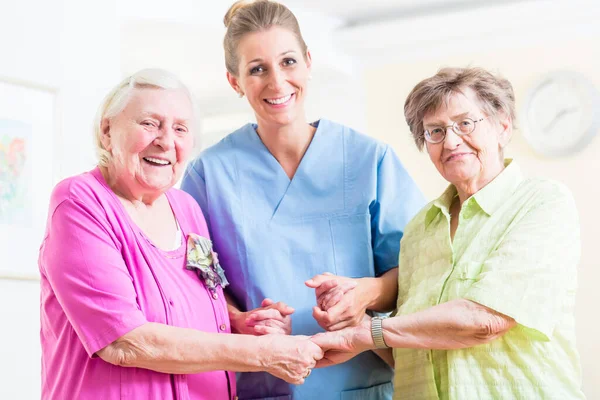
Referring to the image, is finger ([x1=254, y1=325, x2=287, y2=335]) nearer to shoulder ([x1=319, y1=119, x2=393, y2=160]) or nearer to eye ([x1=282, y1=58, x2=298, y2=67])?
shoulder ([x1=319, y1=119, x2=393, y2=160])

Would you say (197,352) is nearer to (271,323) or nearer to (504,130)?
(271,323)

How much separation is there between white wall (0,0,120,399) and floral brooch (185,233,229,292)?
6.28 ft

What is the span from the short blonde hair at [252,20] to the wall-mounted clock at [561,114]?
313 centimetres

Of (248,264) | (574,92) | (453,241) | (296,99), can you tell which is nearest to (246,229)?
(248,264)

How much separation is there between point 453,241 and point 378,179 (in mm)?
351

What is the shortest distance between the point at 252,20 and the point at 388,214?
2.06ft

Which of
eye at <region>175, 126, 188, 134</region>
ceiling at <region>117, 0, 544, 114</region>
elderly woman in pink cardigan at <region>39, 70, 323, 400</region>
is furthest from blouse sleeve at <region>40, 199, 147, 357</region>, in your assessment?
ceiling at <region>117, 0, 544, 114</region>

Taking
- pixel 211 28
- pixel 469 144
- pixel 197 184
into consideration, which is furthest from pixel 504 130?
pixel 211 28

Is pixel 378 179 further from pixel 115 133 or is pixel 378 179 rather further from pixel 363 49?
pixel 363 49

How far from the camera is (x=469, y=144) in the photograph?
6.22 feet

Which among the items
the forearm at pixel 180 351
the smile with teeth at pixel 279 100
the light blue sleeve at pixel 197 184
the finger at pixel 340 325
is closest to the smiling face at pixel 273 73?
the smile with teeth at pixel 279 100

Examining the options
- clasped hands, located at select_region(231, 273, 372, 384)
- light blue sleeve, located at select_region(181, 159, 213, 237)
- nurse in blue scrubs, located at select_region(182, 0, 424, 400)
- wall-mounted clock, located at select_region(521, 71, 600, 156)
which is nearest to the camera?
clasped hands, located at select_region(231, 273, 372, 384)

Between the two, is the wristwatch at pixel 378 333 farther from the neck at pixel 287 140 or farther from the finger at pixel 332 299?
the neck at pixel 287 140

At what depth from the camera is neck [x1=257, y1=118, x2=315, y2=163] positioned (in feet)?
7.22
